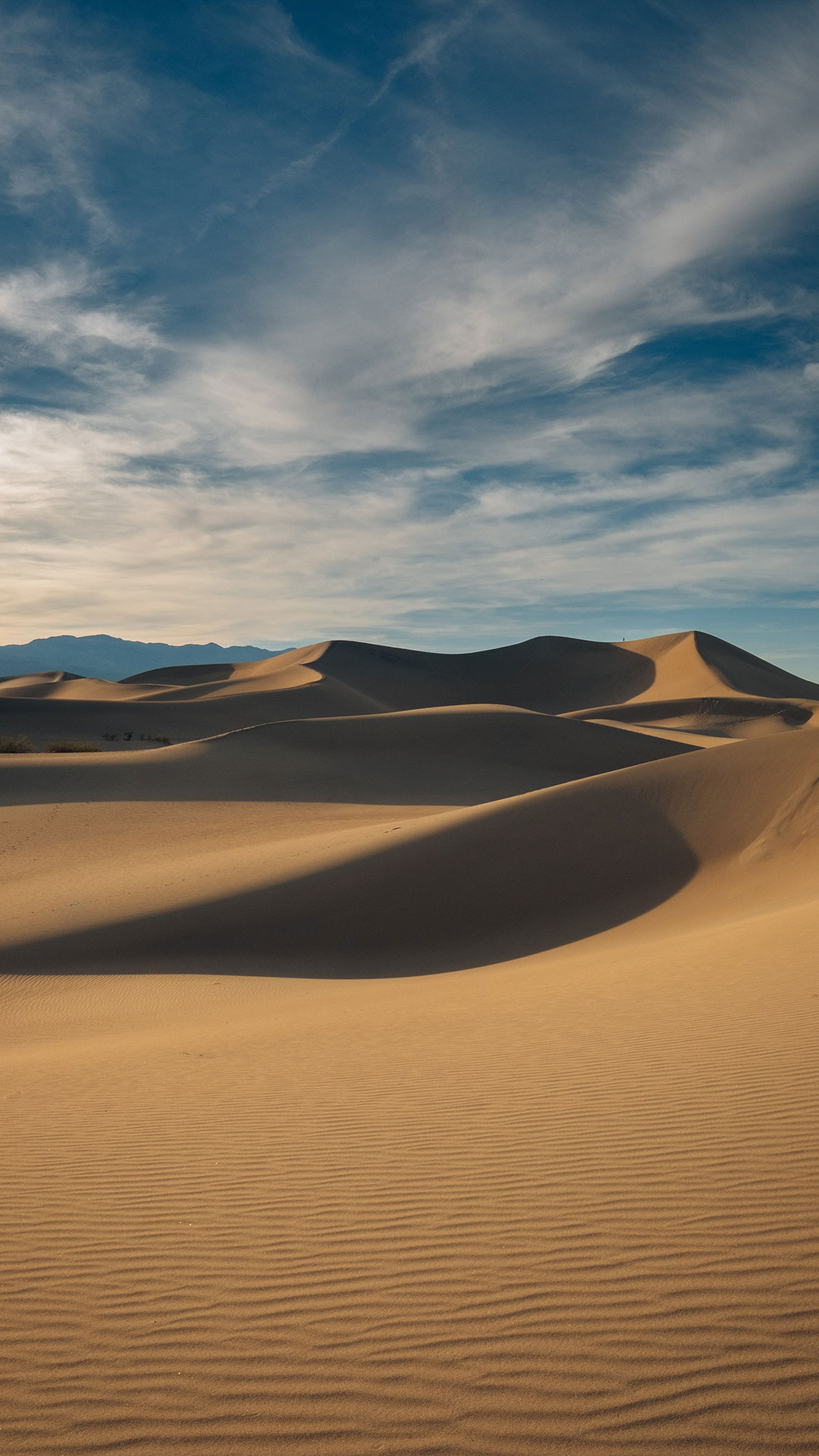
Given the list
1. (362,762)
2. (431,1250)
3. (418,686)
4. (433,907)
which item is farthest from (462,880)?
(418,686)

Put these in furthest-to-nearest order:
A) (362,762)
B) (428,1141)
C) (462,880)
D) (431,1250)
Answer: (362,762) → (462,880) → (428,1141) → (431,1250)

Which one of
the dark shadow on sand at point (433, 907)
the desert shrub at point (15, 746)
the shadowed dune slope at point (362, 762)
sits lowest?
the dark shadow on sand at point (433, 907)

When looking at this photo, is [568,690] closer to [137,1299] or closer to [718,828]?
[718,828]

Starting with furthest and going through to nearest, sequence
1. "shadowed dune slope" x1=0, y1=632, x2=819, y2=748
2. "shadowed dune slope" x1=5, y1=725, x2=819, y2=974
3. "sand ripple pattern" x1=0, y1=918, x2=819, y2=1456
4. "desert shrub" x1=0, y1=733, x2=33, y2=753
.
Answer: "shadowed dune slope" x1=0, y1=632, x2=819, y2=748 < "desert shrub" x1=0, y1=733, x2=33, y2=753 < "shadowed dune slope" x1=5, y1=725, x2=819, y2=974 < "sand ripple pattern" x1=0, y1=918, x2=819, y2=1456

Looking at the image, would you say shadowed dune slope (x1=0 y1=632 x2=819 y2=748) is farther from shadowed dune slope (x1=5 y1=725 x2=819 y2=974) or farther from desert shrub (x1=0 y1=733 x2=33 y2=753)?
shadowed dune slope (x1=5 y1=725 x2=819 y2=974)

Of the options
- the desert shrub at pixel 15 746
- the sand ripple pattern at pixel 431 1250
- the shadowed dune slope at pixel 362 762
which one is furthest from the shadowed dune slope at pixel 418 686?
the sand ripple pattern at pixel 431 1250

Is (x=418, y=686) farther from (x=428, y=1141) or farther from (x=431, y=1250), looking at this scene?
(x=431, y=1250)

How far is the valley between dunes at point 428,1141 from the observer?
2.75m

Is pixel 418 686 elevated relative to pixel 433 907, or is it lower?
elevated

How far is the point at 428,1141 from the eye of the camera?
192 inches

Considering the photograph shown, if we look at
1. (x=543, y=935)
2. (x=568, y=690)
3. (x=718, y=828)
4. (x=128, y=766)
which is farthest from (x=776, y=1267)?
(x=568, y=690)

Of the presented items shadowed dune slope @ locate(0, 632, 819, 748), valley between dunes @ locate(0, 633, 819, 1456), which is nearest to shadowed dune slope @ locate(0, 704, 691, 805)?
valley between dunes @ locate(0, 633, 819, 1456)

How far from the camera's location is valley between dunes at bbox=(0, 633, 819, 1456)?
2.75 meters

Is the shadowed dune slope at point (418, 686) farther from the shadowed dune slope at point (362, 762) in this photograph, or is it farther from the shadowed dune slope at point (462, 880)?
the shadowed dune slope at point (462, 880)
